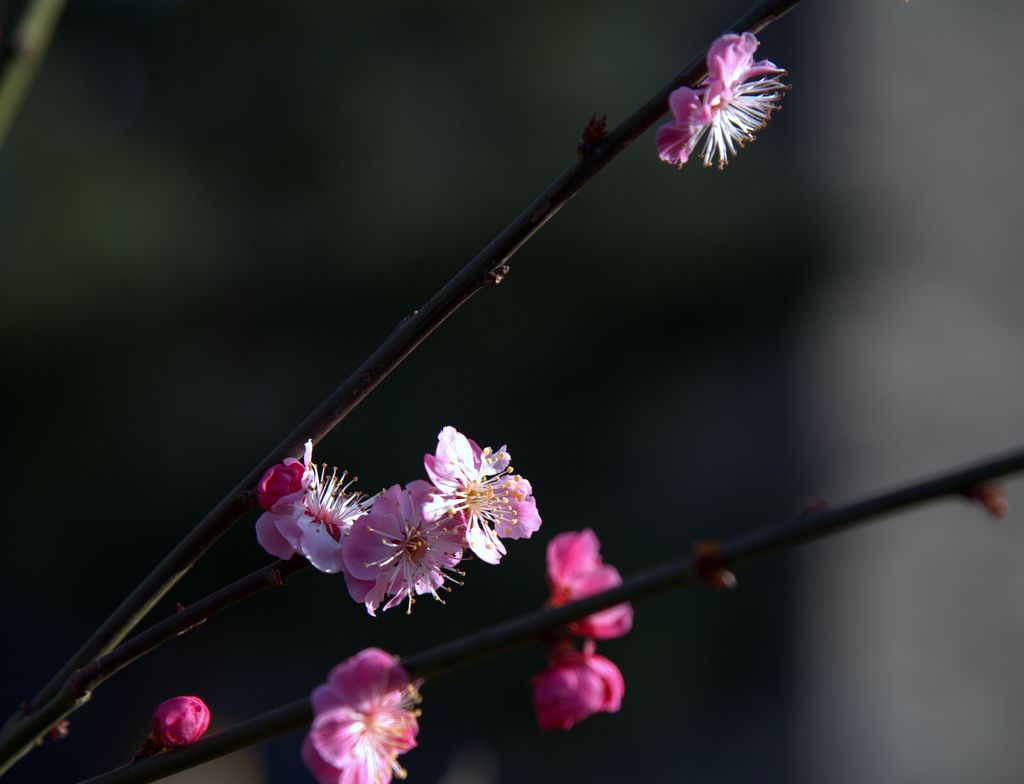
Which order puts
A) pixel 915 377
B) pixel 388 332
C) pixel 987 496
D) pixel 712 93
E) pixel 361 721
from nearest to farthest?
pixel 987 496 < pixel 361 721 < pixel 712 93 < pixel 915 377 < pixel 388 332

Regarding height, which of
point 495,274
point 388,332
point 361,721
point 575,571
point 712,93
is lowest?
point 361,721

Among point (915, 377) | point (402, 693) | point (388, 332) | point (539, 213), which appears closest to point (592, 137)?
point (539, 213)

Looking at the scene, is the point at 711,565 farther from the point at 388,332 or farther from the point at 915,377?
the point at 915,377

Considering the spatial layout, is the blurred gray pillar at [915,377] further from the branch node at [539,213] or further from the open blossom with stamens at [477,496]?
the branch node at [539,213]

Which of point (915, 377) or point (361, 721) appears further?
point (915, 377)

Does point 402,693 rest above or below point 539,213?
below

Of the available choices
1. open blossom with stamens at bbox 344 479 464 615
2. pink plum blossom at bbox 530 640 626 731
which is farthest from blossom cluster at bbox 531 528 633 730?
open blossom with stamens at bbox 344 479 464 615

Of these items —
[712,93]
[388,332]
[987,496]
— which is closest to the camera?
[987,496]
